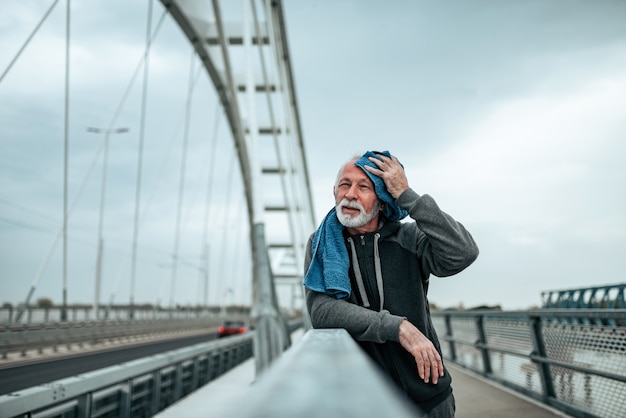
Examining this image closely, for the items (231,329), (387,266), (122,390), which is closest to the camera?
(387,266)

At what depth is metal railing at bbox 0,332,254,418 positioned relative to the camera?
3.05 meters

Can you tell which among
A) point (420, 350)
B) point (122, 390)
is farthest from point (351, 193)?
point (122, 390)

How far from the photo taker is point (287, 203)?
835 inches

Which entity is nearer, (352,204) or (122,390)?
(352,204)

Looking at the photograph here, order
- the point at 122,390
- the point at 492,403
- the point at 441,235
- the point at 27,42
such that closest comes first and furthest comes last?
the point at 441,235
the point at 492,403
the point at 122,390
the point at 27,42

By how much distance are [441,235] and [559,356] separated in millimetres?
3749

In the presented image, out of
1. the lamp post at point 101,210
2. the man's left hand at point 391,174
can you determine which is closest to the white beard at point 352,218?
the man's left hand at point 391,174

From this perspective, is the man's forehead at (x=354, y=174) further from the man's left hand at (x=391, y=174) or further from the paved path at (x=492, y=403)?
the paved path at (x=492, y=403)

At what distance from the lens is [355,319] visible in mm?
1465

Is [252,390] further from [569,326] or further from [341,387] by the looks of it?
[569,326]

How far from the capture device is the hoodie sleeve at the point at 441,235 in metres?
1.51

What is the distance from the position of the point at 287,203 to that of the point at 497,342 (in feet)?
51.3

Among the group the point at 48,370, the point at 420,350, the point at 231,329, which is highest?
the point at 231,329

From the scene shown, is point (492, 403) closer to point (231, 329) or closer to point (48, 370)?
point (48, 370)
